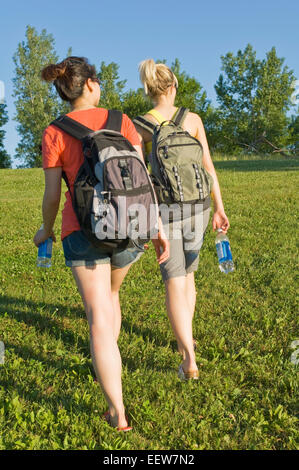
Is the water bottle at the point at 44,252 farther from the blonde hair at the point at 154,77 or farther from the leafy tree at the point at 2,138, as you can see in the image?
the leafy tree at the point at 2,138

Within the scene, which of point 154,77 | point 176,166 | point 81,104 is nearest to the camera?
point 81,104

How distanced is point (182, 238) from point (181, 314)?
592 mm

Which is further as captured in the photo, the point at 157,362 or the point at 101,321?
the point at 157,362

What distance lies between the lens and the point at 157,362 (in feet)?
12.9

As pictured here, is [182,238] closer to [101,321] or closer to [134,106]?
[101,321]

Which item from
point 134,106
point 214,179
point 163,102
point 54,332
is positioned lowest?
point 54,332

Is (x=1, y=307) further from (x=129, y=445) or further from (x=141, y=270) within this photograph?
(x=129, y=445)

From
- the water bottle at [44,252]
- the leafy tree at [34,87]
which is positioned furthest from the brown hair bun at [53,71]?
the leafy tree at [34,87]

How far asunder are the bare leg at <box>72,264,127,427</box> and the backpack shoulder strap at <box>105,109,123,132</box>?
836 mm

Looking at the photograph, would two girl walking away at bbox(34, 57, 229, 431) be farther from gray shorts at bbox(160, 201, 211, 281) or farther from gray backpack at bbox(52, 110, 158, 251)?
gray shorts at bbox(160, 201, 211, 281)

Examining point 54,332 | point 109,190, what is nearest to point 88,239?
point 109,190

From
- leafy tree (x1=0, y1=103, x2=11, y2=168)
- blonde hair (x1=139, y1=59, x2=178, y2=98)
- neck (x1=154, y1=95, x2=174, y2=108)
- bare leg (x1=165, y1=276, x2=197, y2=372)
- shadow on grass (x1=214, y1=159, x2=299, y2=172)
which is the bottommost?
bare leg (x1=165, y1=276, x2=197, y2=372)

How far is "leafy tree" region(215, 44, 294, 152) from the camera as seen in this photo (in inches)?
2479

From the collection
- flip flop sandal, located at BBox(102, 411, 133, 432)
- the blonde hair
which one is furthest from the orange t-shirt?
flip flop sandal, located at BBox(102, 411, 133, 432)
